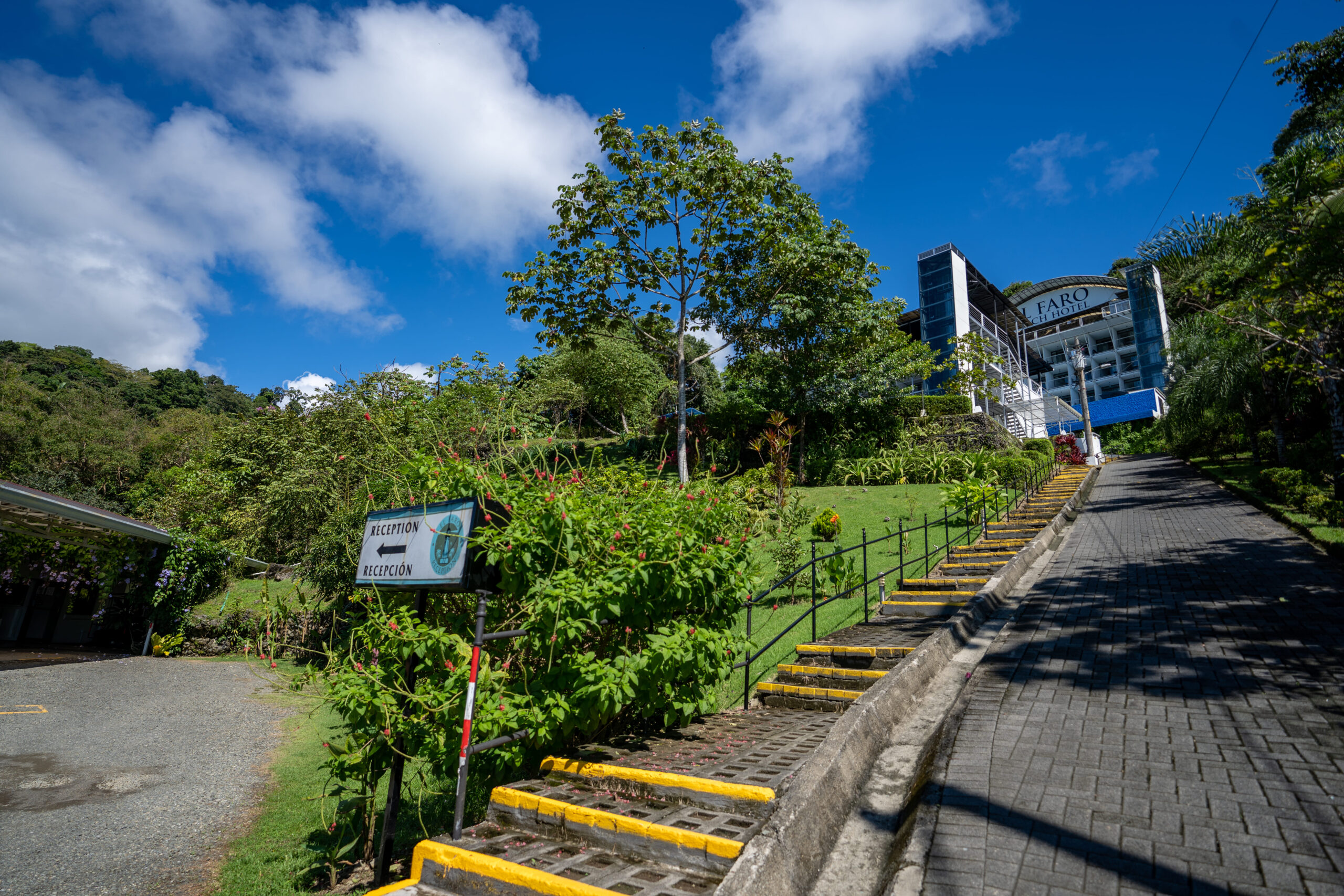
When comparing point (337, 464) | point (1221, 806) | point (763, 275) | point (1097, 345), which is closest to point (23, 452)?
point (337, 464)

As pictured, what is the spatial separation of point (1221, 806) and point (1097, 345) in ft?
209

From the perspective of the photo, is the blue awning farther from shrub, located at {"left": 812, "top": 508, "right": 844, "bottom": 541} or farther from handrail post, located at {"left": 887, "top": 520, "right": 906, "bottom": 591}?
handrail post, located at {"left": 887, "top": 520, "right": 906, "bottom": 591}

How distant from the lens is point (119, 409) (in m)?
41.4

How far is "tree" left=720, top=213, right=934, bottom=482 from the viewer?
18.2m

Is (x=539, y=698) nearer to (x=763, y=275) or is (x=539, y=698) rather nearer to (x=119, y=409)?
(x=763, y=275)

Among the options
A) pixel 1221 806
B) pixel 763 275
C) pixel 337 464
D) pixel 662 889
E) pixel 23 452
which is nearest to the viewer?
pixel 662 889

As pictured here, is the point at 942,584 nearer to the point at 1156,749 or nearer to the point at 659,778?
the point at 1156,749

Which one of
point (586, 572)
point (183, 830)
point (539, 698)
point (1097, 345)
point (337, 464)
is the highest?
point (1097, 345)

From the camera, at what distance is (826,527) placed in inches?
494

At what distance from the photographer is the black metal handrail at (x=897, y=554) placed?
5.63 m

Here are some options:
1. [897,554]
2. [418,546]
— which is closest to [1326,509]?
[897,554]

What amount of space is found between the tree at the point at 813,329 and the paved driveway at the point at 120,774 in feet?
49.1

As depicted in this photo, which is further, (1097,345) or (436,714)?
(1097,345)

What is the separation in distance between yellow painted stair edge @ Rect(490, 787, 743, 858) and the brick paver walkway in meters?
0.87
